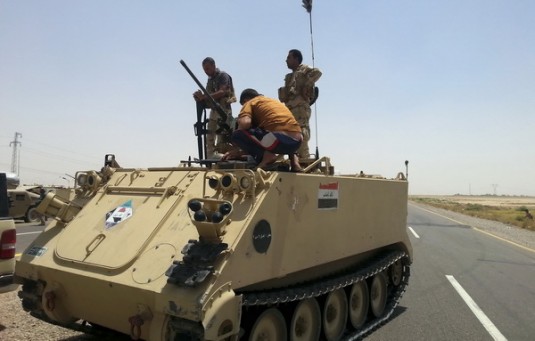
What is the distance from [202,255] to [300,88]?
15.2 ft

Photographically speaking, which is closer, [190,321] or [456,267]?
[190,321]

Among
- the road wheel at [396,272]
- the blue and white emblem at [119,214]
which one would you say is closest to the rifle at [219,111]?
the blue and white emblem at [119,214]

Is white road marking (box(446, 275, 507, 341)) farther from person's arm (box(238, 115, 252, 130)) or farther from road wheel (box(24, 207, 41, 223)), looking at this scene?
road wheel (box(24, 207, 41, 223))

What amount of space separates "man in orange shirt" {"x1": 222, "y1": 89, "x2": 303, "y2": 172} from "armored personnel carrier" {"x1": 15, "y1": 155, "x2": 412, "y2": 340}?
0.36 metres

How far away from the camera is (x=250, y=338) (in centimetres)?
403

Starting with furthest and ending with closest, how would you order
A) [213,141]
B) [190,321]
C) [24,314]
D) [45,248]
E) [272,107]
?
[213,141], [24,314], [272,107], [45,248], [190,321]

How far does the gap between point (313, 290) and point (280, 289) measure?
404mm

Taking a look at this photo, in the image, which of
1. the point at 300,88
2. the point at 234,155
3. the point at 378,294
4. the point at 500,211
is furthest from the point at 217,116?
the point at 500,211

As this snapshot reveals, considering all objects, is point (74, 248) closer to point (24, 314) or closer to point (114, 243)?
point (114, 243)

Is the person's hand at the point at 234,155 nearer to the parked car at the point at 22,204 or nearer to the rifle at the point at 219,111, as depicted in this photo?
the rifle at the point at 219,111

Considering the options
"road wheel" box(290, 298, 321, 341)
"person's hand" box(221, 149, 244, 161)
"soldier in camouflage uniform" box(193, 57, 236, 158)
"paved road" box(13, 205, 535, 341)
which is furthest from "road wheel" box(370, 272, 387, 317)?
"soldier in camouflage uniform" box(193, 57, 236, 158)

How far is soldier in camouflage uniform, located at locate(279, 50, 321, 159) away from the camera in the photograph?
24.8 feet

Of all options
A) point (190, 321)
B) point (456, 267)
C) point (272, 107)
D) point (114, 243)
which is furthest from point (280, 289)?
point (456, 267)

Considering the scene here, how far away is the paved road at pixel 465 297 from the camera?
607cm
